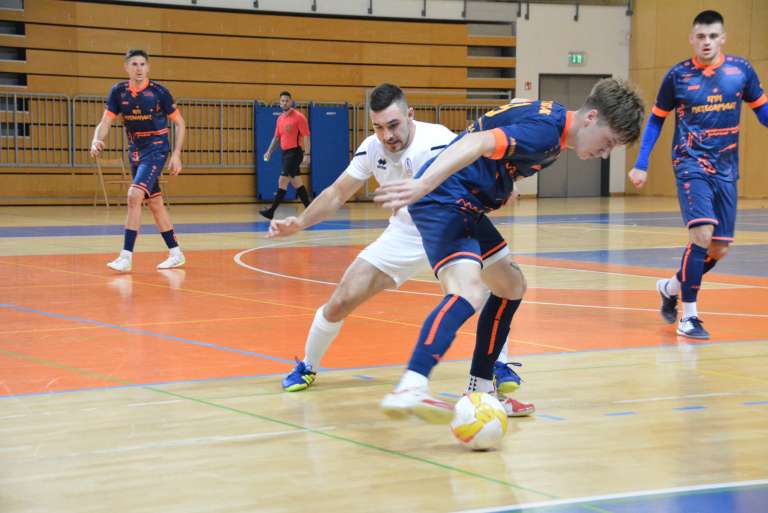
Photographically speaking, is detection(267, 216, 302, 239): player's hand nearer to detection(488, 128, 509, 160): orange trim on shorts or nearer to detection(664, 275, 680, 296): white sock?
detection(488, 128, 509, 160): orange trim on shorts

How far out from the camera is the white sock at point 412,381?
403cm

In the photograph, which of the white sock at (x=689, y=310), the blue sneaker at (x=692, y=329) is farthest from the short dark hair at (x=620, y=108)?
the white sock at (x=689, y=310)

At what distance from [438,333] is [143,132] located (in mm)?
7919

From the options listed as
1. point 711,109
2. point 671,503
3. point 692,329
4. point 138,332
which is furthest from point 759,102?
point 671,503

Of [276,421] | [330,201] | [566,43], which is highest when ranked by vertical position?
[566,43]

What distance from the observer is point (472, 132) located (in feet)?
14.7

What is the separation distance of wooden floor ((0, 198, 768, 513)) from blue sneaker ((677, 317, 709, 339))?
0.11 m

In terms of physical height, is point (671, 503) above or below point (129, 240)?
below

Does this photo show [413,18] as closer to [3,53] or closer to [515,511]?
[3,53]

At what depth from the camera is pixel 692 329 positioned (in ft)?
23.1

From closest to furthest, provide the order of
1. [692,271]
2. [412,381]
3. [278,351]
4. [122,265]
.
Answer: [412,381] < [278,351] < [692,271] < [122,265]

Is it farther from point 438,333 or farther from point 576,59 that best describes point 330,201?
point 576,59

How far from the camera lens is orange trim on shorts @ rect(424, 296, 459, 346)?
419 cm

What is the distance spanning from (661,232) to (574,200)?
11.7 m
